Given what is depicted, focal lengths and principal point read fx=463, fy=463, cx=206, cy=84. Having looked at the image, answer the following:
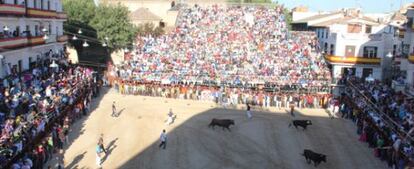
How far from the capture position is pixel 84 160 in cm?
2559

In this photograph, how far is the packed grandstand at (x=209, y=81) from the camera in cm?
2569

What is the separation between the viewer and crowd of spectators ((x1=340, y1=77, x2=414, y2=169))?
25.1 m

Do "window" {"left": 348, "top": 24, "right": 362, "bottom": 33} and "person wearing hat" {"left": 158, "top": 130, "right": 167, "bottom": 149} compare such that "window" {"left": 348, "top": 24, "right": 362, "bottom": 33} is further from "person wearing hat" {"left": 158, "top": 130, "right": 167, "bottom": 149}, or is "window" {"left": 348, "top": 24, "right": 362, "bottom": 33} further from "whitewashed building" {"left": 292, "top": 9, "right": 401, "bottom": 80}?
"person wearing hat" {"left": 158, "top": 130, "right": 167, "bottom": 149}

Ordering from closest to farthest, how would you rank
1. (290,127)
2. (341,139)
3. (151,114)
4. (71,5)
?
(341,139), (290,127), (151,114), (71,5)

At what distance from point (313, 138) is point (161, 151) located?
10499 millimetres

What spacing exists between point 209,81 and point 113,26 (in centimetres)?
2320

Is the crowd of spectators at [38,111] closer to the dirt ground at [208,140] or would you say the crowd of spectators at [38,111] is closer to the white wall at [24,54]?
the white wall at [24,54]

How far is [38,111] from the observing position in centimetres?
2764

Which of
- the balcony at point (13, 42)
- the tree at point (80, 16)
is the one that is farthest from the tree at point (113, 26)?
the balcony at point (13, 42)

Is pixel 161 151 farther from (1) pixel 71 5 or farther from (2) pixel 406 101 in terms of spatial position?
(1) pixel 71 5

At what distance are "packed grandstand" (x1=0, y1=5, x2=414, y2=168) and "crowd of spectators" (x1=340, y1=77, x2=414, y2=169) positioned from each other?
72 millimetres

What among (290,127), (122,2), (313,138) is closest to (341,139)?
(313,138)

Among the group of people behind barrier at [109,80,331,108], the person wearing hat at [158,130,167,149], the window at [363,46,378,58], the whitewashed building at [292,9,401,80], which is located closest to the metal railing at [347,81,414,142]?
the group of people behind barrier at [109,80,331,108]

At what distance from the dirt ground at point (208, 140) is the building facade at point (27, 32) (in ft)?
23.9
